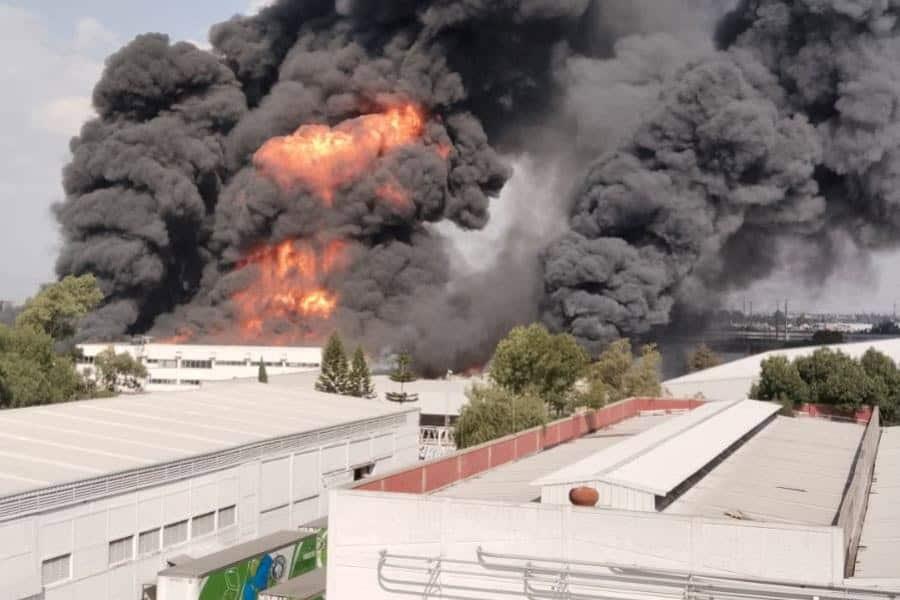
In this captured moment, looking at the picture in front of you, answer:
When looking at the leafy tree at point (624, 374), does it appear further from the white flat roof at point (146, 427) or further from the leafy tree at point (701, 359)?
the leafy tree at point (701, 359)

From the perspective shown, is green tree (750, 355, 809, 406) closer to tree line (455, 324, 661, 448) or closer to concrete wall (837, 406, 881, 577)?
tree line (455, 324, 661, 448)

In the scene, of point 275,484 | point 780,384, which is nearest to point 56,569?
point 275,484

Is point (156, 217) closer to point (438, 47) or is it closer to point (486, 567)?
point (438, 47)

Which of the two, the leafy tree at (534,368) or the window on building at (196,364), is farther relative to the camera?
the window on building at (196,364)

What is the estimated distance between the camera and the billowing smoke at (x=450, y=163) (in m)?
64.7

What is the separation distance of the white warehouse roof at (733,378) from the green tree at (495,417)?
2215 centimetres

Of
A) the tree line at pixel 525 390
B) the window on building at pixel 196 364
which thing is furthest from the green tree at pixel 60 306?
the tree line at pixel 525 390

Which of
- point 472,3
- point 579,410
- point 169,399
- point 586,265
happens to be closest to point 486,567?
point 169,399

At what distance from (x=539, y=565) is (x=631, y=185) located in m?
51.3

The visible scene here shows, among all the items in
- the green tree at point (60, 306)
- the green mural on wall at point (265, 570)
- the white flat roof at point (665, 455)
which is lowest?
the green mural on wall at point (265, 570)

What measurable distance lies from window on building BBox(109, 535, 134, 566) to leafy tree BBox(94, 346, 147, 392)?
121ft

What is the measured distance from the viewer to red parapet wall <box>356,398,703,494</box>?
18656 mm

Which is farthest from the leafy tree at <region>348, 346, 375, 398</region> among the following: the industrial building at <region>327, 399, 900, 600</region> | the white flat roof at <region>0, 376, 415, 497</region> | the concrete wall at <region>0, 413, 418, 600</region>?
the industrial building at <region>327, 399, 900, 600</region>

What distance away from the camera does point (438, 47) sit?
238 ft
